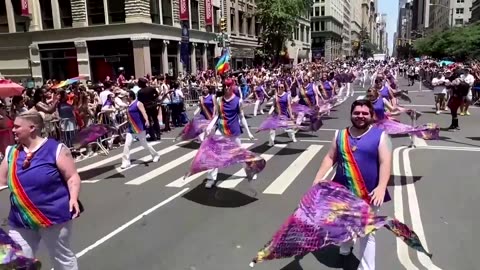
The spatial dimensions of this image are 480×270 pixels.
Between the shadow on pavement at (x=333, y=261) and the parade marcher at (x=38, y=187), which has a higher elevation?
the parade marcher at (x=38, y=187)

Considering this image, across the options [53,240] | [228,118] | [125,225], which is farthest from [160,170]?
[53,240]

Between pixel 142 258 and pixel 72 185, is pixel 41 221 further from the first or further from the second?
pixel 142 258

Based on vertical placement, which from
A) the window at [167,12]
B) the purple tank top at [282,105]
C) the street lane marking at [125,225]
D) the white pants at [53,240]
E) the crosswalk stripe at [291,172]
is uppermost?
the window at [167,12]

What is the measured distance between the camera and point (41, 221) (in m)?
4.17

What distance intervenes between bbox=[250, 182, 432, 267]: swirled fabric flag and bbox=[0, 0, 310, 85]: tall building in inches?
1151

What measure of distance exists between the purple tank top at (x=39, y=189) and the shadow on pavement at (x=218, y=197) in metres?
3.74

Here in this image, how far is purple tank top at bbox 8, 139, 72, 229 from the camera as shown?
4098mm

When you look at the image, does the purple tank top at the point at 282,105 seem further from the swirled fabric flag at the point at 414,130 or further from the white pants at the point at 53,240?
the white pants at the point at 53,240

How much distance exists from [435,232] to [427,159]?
17.4 ft

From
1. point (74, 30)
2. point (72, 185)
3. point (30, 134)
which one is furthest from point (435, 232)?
point (74, 30)

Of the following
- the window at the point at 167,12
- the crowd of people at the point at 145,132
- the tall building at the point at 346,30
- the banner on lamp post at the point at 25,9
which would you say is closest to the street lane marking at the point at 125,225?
the crowd of people at the point at 145,132

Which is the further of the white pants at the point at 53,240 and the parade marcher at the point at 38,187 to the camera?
the white pants at the point at 53,240

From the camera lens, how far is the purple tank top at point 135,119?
10648 mm

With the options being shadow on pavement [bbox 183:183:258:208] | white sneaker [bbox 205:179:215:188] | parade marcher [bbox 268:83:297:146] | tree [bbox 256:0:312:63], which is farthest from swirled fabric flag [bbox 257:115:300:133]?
tree [bbox 256:0:312:63]
